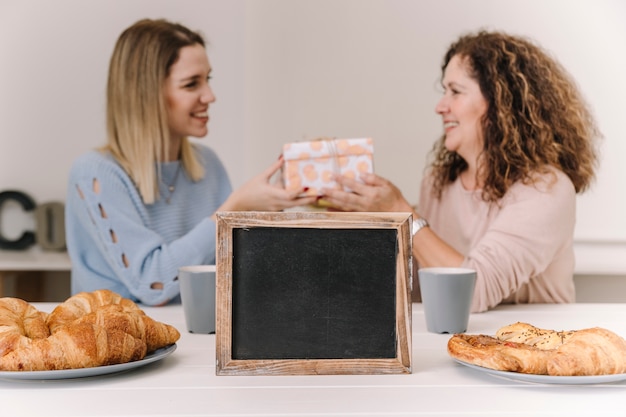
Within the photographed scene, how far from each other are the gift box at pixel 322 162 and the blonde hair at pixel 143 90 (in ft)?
1.67

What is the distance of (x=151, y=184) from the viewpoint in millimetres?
2053

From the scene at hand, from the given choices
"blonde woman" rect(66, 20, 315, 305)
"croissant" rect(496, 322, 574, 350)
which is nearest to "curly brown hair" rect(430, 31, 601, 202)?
"blonde woman" rect(66, 20, 315, 305)

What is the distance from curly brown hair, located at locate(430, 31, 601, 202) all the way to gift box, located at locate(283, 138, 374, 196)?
39cm

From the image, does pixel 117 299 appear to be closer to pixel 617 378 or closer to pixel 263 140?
pixel 617 378

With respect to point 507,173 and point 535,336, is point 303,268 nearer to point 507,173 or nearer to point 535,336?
point 535,336

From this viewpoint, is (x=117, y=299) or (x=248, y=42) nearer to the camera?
(x=117, y=299)

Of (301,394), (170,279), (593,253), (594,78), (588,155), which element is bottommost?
(593,253)

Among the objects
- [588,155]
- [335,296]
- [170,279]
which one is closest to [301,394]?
[335,296]

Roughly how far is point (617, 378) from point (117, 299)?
64 centimetres

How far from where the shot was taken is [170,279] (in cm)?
178

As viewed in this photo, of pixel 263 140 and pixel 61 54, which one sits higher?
pixel 61 54

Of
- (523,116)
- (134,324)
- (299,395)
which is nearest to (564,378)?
(299,395)

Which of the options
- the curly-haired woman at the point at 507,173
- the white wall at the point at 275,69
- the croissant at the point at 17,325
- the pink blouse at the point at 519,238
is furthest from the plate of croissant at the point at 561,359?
the white wall at the point at 275,69

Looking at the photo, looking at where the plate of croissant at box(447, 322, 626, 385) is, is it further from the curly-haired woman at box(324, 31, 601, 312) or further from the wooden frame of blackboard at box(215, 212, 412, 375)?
the curly-haired woman at box(324, 31, 601, 312)
